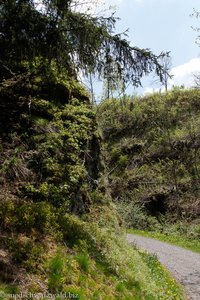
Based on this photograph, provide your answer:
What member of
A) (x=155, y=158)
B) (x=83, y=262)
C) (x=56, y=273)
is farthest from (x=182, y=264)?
(x=155, y=158)

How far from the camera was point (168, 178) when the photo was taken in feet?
106

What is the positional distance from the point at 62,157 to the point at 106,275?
137 inches

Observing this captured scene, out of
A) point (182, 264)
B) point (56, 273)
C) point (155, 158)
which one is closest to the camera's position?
point (56, 273)

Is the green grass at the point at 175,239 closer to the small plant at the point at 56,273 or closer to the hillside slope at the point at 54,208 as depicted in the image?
the hillside slope at the point at 54,208

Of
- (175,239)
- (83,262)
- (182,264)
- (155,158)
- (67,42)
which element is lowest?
(175,239)

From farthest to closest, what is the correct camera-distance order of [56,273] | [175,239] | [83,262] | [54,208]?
[175,239], [54,208], [83,262], [56,273]

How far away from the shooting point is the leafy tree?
8062mm

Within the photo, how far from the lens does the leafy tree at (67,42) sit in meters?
8.06

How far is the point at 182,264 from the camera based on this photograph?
14.9 metres

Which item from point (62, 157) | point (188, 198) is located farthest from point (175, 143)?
point (62, 157)

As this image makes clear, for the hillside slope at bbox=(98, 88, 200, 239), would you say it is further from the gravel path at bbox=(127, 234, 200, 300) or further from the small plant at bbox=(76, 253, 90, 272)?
the small plant at bbox=(76, 253, 90, 272)

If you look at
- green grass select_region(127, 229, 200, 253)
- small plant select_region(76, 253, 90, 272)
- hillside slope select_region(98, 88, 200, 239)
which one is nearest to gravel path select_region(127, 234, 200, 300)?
green grass select_region(127, 229, 200, 253)

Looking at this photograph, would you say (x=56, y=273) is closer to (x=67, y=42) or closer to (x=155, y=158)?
(x=67, y=42)

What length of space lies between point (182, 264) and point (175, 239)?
8.52 meters
